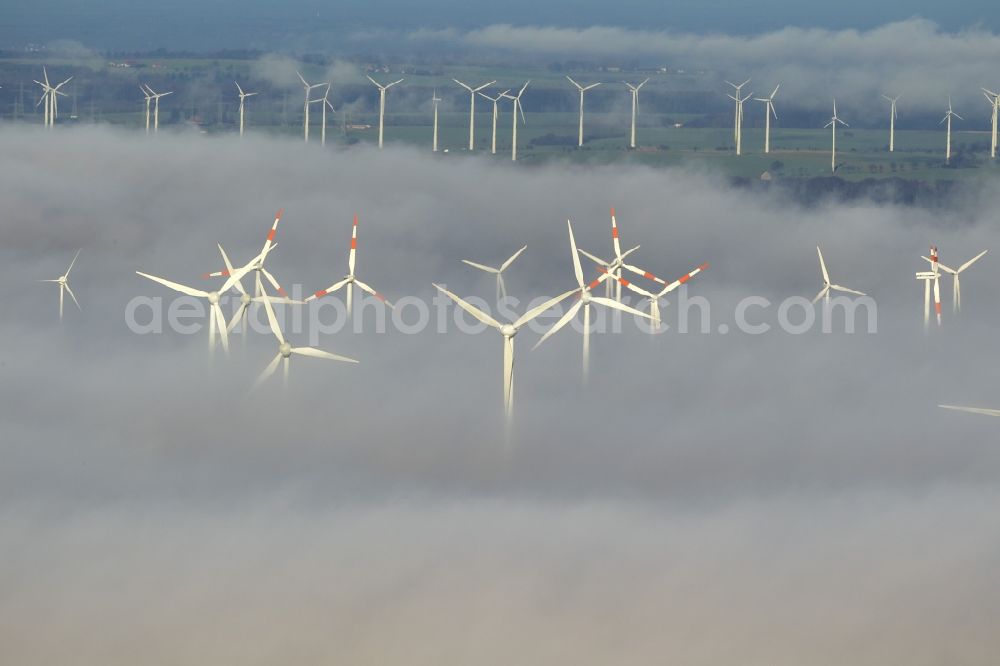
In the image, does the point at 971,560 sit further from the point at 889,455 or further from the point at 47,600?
the point at 47,600

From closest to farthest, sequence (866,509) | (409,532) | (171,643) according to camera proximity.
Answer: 1. (171,643)
2. (409,532)
3. (866,509)

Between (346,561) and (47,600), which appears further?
(346,561)

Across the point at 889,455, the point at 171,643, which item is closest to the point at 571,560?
the point at 171,643

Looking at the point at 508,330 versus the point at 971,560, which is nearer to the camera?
the point at 508,330

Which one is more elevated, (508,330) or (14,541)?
(508,330)

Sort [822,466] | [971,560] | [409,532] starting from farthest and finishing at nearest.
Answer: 1. [822,466]
2. [409,532]
3. [971,560]

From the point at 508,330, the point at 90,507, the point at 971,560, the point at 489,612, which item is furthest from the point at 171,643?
the point at 971,560

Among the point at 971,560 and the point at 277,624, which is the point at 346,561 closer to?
the point at 277,624

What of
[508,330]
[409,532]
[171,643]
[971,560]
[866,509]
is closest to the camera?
[171,643]

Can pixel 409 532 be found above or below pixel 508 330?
below
